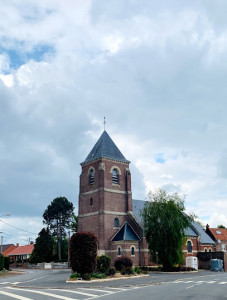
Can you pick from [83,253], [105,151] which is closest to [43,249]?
[105,151]

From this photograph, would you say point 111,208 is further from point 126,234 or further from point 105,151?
point 105,151

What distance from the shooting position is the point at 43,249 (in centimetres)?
6831

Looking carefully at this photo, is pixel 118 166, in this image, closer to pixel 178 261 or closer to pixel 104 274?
pixel 178 261

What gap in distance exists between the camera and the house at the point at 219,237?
62119mm

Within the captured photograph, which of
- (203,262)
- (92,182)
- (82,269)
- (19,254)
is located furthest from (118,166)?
(19,254)

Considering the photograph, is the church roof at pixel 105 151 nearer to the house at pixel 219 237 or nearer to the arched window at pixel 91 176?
the arched window at pixel 91 176

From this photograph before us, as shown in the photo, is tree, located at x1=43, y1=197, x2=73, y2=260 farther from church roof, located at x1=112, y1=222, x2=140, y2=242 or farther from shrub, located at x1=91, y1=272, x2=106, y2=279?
shrub, located at x1=91, y1=272, x2=106, y2=279

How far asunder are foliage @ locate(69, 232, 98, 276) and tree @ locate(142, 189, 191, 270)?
537 inches

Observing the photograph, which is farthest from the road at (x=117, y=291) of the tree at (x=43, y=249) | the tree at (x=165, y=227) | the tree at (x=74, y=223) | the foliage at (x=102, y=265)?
the tree at (x=74, y=223)

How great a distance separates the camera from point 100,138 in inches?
2064

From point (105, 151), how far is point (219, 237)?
30.8 meters

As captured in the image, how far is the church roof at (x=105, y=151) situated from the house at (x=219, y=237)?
26.1m

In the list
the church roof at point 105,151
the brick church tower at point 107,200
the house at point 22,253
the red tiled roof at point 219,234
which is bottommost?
the house at point 22,253

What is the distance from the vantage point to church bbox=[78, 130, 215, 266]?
4409 cm
